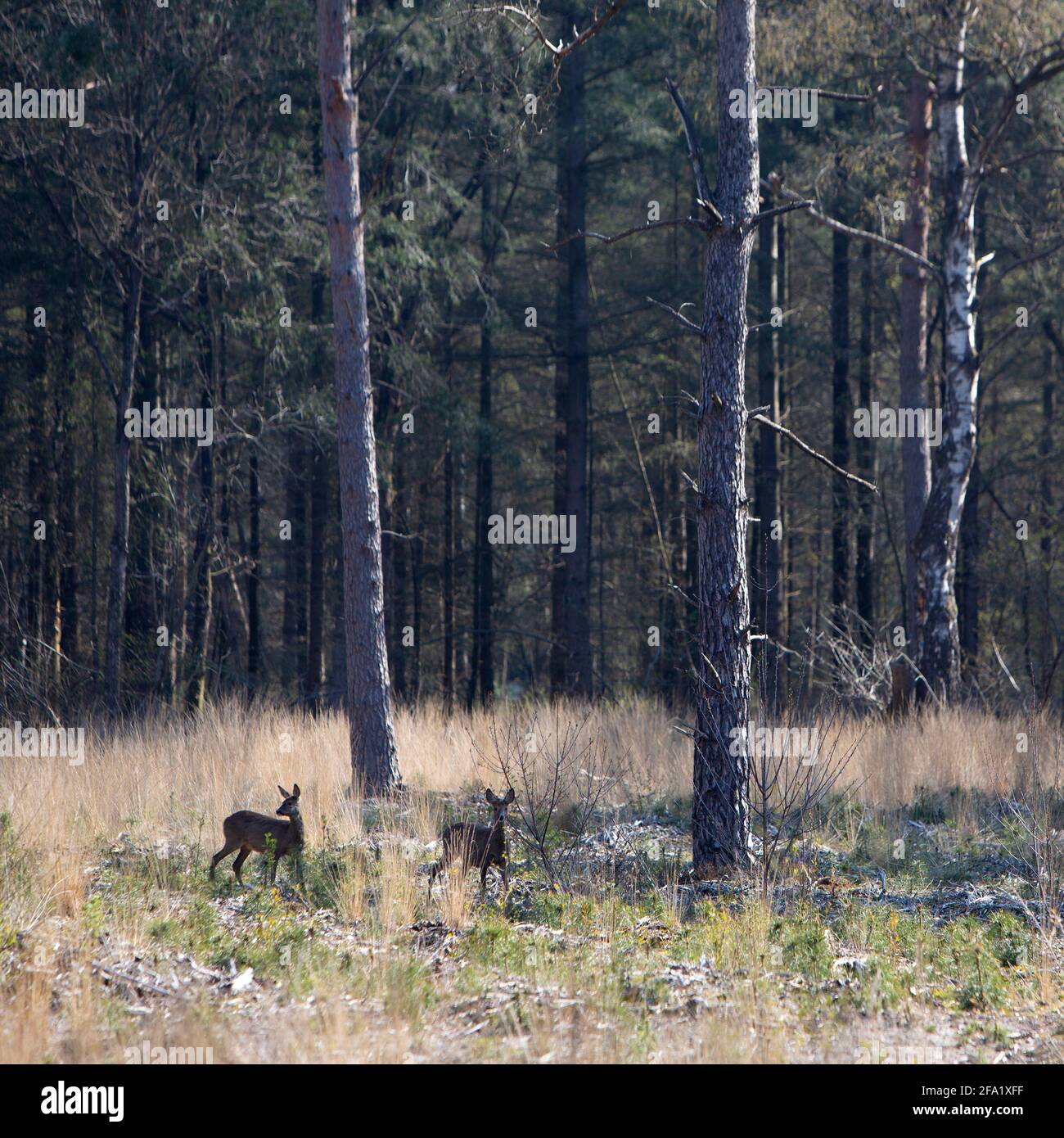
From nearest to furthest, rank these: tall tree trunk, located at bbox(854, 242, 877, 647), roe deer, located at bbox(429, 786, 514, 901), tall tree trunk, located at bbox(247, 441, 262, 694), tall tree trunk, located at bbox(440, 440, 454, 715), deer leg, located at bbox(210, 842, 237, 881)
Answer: roe deer, located at bbox(429, 786, 514, 901) → deer leg, located at bbox(210, 842, 237, 881) → tall tree trunk, located at bbox(247, 441, 262, 694) → tall tree trunk, located at bbox(854, 242, 877, 647) → tall tree trunk, located at bbox(440, 440, 454, 715)

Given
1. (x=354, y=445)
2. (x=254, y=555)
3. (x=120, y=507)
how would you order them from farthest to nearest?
1. (x=254, y=555)
2. (x=120, y=507)
3. (x=354, y=445)

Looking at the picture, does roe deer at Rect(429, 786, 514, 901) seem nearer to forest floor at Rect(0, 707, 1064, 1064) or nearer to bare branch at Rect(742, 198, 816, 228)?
forest floor at Rect(0, 707, 1064, 1064)

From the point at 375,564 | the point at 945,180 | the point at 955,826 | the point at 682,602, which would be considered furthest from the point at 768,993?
the point at 682,602

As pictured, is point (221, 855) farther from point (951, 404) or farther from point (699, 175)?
point (951, 404)

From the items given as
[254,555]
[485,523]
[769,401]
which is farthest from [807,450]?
[254,555]

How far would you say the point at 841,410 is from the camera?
67.1 ft

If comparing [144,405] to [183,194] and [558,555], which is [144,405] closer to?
[183,194]

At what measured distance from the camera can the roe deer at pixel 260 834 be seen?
22.7 ft

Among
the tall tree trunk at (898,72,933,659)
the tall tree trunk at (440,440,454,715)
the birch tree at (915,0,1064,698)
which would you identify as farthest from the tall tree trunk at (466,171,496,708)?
the birch tree at (915,0,1064,698)

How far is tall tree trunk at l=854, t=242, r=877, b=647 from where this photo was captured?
20.2m

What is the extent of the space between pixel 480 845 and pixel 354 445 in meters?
4.71

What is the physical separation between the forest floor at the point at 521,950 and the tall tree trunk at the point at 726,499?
476 millimetres

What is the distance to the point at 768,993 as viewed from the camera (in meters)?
5.09

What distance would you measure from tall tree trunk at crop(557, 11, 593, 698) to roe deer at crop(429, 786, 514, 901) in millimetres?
11448
